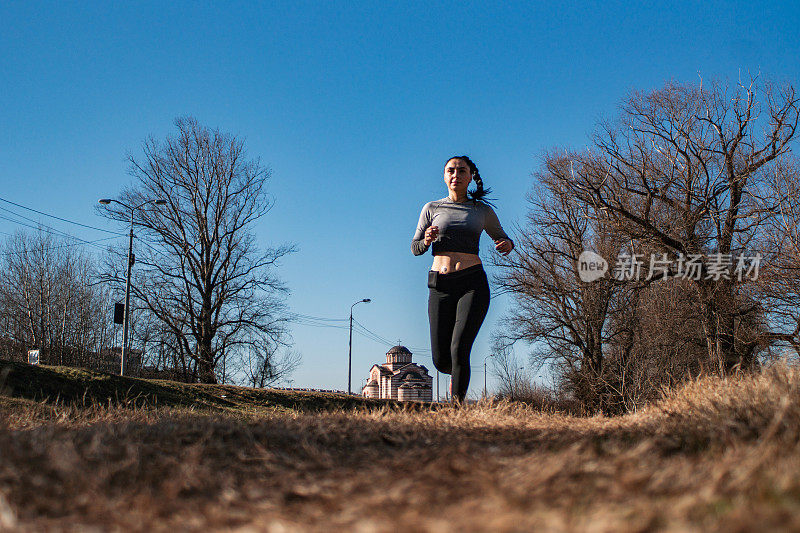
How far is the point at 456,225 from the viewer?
20.4 feet

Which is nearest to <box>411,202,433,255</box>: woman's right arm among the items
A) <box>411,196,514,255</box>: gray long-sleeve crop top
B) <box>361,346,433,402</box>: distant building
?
<box>411,196,514,255</box>: gray long-sleeve crop top

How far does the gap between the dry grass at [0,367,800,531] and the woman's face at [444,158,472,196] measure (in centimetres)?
→ 404

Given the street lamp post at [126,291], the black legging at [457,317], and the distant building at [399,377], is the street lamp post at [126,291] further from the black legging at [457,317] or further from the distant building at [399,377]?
the distant building at [399,377]

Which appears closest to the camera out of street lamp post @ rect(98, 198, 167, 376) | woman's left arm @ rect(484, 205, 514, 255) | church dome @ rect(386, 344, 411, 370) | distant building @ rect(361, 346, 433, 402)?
Answer: woman's left arm @ rect(484, 205, 514, 255)

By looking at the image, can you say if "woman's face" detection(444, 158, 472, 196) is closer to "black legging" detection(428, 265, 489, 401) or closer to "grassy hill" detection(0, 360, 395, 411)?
"black legging" detection(428, 265, 489, 401)

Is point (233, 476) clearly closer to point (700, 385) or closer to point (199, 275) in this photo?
point (700, 385)

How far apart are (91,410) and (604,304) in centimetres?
2416

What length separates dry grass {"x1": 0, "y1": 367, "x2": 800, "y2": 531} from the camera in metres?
Result: 1.30

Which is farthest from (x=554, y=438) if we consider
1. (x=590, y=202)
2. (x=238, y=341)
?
(x=238, y=341)

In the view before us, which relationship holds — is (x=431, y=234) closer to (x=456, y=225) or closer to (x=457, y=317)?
(x=456, y=225)

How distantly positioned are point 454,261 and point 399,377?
60839 millimetres

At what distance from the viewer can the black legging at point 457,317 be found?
5918mm

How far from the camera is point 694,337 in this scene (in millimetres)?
22062

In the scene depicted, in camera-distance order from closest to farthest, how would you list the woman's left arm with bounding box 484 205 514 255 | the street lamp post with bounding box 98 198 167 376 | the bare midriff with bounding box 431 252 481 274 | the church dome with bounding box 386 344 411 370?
the bare midriff with bounding box 431 252 481 274 → the woman's left arm with bounding box 484 205 514 255 → the street lamp post with bounding box 98 198 167 376 → the church dome with bounding box 386 344 411 370
